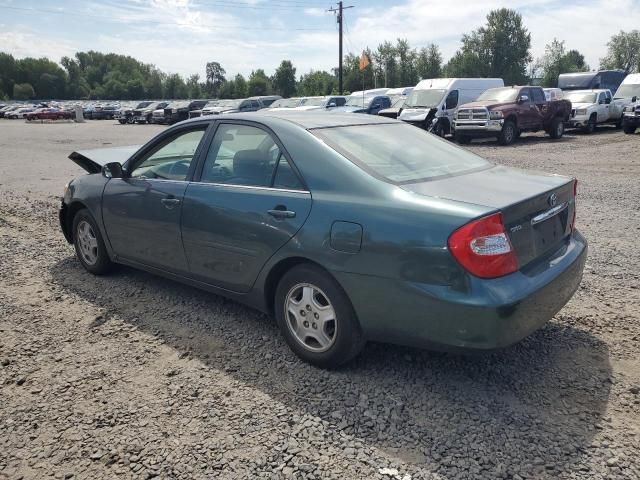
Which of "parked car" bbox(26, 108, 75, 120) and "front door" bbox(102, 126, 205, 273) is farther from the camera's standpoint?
"parked car" bbox(26, 108, 75, 120)

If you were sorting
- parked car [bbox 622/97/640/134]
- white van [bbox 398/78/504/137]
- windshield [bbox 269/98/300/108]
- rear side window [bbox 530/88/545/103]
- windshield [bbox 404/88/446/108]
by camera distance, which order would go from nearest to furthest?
1. rear side window [bbox 530/88/545/103]
2. white van [bbox 398/78/504/137]
3. parked car [bbox 622/97/640/134]
4. windshield [bbox 404/88/446/108]
5. windshield [bbox 269/98/300/108]

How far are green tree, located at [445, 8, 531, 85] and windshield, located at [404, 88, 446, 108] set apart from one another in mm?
68395

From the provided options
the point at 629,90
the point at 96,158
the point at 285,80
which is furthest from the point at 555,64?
the point at 96,158

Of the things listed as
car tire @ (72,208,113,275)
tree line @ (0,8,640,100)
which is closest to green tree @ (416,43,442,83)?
tree line @ (0,8,640,100)

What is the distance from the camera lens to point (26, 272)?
5309 mm

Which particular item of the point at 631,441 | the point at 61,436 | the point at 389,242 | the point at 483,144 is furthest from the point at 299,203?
the point at 483,144

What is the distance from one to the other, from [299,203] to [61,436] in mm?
1804

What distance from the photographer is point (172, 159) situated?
4277mm

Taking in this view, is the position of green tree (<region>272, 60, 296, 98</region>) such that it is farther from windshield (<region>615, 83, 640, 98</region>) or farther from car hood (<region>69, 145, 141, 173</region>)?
car hood (<region>69, 145, 141, 173</region>)

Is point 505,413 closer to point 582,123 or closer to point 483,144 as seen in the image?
point 483,144

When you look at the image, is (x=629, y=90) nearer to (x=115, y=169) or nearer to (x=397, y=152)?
(x=397, y=152)

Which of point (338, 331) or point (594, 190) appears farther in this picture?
point (594, 190)

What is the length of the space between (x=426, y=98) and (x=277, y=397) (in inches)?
732

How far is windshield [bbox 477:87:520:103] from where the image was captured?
60.6ft
